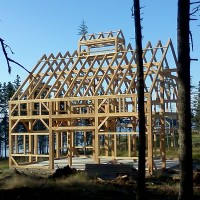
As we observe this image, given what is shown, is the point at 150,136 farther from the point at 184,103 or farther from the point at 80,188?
the point at 184,103

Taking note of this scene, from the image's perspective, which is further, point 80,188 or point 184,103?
point 80,188

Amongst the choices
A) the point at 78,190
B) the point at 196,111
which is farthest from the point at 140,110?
the point at 196,111

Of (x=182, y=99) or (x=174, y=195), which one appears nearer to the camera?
(x=182, y=99)

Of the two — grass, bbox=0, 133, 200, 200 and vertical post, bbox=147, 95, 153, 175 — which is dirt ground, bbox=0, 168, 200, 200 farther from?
vertical post, bbox=147, 95, 153, 175

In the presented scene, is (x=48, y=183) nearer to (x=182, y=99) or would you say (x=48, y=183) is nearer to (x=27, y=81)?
(x=182, y=99)

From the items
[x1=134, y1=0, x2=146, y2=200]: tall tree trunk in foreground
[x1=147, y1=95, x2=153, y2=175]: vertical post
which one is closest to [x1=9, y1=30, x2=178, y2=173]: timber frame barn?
[x1=147, y1=95, x2=153, y2=175]: vertical post

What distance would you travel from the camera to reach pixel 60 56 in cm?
2372

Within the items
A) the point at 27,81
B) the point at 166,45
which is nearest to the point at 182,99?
the point at 166,45

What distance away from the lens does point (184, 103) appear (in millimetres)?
8117

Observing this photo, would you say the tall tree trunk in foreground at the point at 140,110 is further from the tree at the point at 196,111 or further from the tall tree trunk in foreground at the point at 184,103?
the tree at the point at 196,111

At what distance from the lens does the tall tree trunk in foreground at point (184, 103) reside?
8.06 m

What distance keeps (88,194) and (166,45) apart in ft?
37.2

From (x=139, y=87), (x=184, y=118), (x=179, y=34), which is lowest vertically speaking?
(x=184, y=118)

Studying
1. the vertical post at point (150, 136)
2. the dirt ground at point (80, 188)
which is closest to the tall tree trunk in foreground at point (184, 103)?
the dirt ground at point (80, 188)
